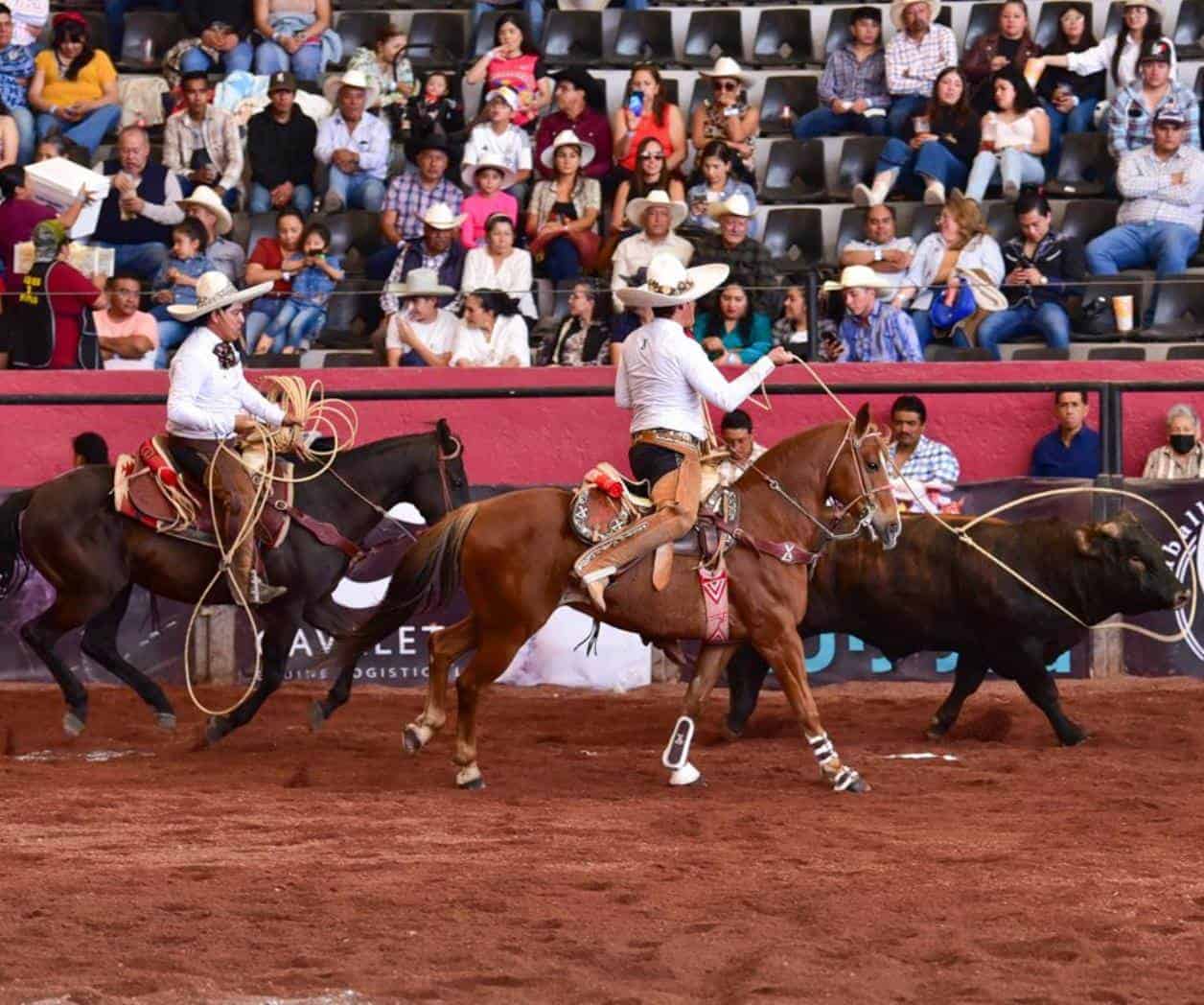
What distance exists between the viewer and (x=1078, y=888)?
855 centimetres

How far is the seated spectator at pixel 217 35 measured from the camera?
64.3 ft

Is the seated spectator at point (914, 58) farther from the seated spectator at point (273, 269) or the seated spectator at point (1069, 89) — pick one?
the seated spectator at point (273, 269)

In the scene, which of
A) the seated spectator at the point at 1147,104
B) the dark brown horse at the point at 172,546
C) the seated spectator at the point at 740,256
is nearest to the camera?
the dark brown horse at the point at 172,546

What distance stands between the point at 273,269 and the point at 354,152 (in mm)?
1689

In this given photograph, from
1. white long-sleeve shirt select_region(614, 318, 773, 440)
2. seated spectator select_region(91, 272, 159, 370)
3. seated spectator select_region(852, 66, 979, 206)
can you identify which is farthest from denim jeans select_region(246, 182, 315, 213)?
white long-sleeve shirt select_region(614, 318, 773, 440)

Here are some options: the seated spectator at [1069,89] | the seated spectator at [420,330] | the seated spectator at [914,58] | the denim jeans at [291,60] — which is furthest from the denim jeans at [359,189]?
the seated spectator at [1069,89]

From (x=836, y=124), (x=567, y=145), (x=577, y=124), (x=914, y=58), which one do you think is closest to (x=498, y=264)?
(x=567, y=145)

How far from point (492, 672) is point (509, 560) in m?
0.55

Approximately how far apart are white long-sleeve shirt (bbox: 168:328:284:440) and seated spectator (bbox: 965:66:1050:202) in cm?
725

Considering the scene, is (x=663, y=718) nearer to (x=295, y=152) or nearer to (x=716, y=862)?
(x=716, y=862)

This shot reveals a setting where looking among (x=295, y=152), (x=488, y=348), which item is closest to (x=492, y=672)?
(x=488, y=348)

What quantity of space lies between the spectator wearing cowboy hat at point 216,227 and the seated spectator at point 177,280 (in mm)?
123

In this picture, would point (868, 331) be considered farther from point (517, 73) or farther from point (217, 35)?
point (217, 35)

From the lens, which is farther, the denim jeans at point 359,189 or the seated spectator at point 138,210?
the denim jeans at point 359,189
